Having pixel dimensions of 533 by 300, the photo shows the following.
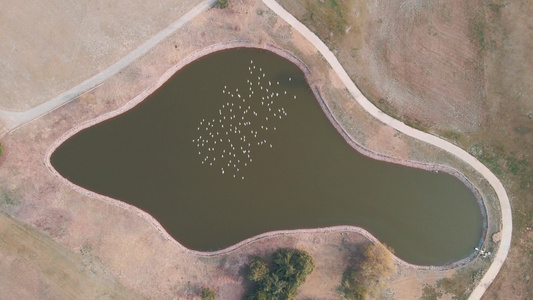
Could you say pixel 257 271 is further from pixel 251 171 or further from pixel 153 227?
pixel 153 227

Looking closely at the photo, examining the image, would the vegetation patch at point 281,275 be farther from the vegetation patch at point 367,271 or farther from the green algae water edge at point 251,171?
the vegetation patch at point 367,271

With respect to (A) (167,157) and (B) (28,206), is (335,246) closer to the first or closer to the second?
(A) (167,157)

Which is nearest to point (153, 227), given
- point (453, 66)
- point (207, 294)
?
point (207, 294)

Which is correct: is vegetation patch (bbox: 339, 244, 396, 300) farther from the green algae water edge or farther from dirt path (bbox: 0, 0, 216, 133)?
dirt path (bbox: 0, 0, 216, 133)

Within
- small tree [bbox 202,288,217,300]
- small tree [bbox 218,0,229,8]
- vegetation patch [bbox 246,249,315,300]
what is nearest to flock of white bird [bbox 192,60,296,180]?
small tree [bbox 218,0,229,8]

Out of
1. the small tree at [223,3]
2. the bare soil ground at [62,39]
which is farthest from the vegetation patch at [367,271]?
the bare soil ground at [62,39]

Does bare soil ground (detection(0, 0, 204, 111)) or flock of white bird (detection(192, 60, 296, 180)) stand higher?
bare soil ground (detection(0, 0, 204, 111))
